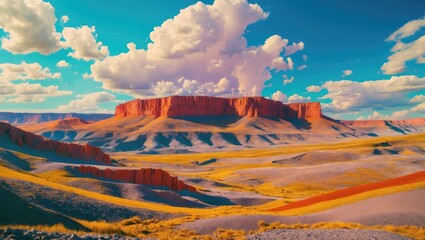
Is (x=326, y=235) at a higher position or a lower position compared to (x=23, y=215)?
lower

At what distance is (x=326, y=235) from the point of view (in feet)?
60.3

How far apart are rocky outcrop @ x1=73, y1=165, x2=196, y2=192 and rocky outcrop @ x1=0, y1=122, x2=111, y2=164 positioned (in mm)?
23492

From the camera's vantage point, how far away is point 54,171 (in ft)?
171

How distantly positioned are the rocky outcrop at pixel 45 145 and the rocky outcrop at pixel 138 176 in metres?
23.5

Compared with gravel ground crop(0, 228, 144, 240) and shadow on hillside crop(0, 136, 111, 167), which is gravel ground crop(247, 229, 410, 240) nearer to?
gravel ground crop(0, 228, 144, 240)

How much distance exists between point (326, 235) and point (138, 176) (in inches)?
1737

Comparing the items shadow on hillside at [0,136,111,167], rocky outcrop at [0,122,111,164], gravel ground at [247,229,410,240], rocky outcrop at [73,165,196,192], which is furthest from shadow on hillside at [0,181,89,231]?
rocky outcrop at [0,122,111,164]

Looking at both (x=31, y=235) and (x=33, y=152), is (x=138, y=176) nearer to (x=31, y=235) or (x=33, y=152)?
(x=33, y=152)

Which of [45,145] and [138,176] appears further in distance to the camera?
[45,145]

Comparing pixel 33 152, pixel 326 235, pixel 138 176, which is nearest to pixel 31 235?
pixel 326 235

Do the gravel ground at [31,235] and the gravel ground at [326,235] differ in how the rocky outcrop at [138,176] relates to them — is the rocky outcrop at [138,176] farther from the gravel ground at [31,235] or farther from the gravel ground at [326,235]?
the gravel ground at [31,235]

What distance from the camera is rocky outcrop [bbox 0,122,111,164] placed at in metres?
72.3

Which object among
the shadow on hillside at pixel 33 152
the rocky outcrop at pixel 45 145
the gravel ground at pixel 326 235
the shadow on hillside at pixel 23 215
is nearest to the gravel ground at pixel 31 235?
the shadow on hillside at pixel 23 215

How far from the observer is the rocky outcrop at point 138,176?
54.8 m
